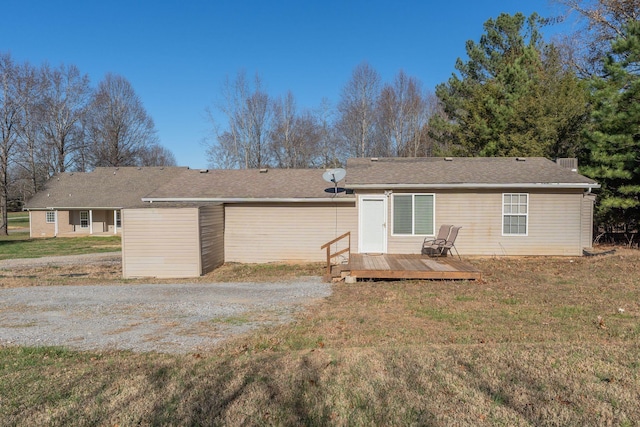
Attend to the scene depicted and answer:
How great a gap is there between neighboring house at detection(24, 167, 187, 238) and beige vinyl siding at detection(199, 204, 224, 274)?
1455cm

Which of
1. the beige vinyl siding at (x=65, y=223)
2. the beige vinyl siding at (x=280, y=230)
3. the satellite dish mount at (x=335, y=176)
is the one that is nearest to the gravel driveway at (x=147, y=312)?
the beige vinyl siding at (x=280, y=230)

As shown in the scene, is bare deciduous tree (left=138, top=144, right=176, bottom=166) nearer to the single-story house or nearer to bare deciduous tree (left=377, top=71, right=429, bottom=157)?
bare deciduous tree (left=377, top=71, right=429, bottom=157)

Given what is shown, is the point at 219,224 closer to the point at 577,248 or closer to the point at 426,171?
the point at 426,171

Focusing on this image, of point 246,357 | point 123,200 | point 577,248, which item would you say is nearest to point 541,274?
point 577,248

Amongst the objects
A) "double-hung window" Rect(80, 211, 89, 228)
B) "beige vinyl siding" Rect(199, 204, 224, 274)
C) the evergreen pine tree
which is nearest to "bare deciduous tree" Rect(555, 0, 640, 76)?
the evergreen pine tree

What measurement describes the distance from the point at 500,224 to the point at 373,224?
384 centimetres

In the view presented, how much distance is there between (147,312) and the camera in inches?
252

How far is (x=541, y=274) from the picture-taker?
9.25 meters

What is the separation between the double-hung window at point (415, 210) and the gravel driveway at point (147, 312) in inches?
155

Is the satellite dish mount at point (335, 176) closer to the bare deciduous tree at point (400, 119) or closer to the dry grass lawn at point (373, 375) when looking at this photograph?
the dry grass lawn at point (373, 375)

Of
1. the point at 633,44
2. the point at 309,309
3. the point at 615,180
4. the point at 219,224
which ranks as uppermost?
the point at 633,44

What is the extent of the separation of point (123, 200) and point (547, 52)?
27634 mm

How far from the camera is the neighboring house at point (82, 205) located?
2458 cm

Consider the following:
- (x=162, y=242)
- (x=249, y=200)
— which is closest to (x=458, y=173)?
(x=249, y=200)
